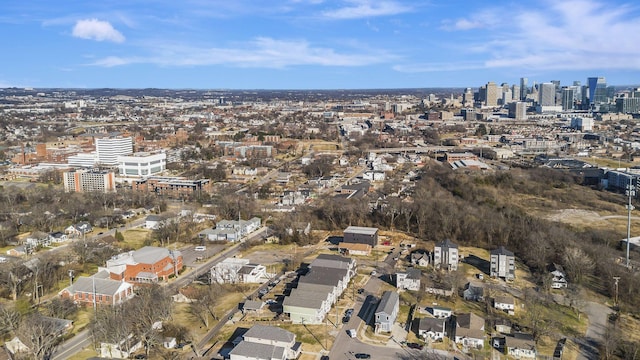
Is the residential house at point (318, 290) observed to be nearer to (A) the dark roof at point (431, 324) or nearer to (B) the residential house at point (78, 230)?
(A) the dark roof at point (431, 324)

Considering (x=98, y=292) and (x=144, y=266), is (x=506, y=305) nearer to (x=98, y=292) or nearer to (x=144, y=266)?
(x=144, y=266)

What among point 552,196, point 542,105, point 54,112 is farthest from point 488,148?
point 54,112

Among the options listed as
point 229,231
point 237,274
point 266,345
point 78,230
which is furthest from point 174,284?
point 78,230

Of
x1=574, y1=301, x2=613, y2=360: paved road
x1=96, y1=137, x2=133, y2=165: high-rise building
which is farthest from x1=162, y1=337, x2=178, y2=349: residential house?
x1=96, y1=137, x2=133, y2=165: high-rise building

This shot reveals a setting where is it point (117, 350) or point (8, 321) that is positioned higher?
point (8, 321)

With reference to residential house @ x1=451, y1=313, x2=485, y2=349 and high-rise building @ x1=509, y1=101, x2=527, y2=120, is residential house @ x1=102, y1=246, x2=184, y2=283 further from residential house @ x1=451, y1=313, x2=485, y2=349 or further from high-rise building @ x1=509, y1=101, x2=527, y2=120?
high-rise building @ x1=509, y1=101, x2=527, y2=120

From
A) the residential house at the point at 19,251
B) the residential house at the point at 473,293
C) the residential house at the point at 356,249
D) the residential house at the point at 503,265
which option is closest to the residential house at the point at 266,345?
the residential house at the point at 473,293
